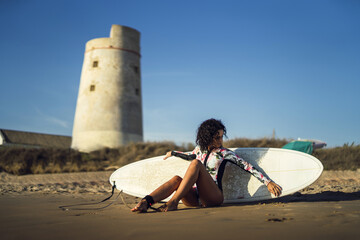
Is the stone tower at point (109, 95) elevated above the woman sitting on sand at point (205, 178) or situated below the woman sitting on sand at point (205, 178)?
above

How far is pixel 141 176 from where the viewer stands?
4.55 m

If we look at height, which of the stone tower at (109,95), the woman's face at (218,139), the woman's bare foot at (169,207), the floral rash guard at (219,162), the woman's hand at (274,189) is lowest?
the woman's bare foot at (169,207)

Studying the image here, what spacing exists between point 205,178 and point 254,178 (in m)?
0.96

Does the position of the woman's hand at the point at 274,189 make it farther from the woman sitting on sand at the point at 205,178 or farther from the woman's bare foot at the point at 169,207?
the woman's bare foot at the point at 169,207

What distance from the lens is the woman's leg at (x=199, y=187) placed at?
3.13m

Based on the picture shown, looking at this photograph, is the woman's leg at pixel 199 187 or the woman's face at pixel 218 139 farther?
the woman's face at pixel 218 139

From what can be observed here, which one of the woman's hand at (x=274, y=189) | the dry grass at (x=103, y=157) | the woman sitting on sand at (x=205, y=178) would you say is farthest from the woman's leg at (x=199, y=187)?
the dry grass at (x=103, y=157)

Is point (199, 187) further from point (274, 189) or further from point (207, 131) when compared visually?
point (274, 189)

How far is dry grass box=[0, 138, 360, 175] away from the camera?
9695 millimetres

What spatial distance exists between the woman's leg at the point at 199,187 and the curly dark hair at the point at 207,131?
0.39 meters

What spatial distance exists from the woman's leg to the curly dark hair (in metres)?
0.39

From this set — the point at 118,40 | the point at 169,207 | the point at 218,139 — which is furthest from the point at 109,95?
the point at 169,207

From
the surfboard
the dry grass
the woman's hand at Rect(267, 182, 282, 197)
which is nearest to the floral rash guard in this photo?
the woman's hand at Rect(267, 182, 282, 197)

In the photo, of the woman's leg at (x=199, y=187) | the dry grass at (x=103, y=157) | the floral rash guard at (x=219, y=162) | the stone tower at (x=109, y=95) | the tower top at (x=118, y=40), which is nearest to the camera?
the woman's leg at (x=199, y=187)
